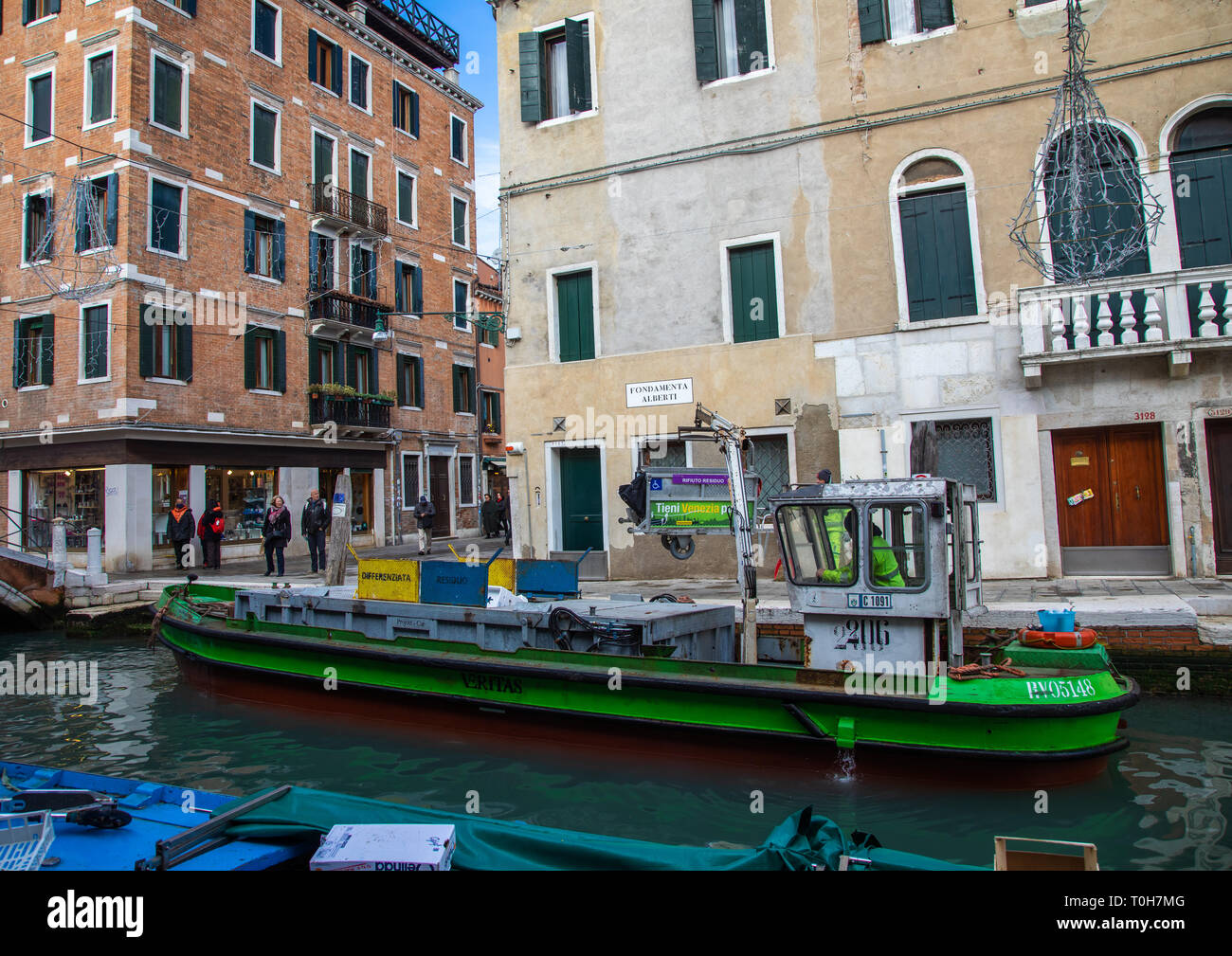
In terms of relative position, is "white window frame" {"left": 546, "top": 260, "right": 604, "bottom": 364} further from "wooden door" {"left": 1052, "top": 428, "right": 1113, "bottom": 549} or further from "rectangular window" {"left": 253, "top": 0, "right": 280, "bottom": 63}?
"rectangular window" {"left": 253, "top": 0, "right": 280, "bottom": 63}

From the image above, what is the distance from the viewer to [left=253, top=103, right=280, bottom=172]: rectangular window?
21.3 m

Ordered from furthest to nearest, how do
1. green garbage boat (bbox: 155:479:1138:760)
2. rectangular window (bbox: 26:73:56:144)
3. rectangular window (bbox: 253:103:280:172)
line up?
rectangular window (bbox: 253:103:280:172), rectangular window (bbox: 26:73:56:144), green garbage boat (bbox: 155:479:1138:760)

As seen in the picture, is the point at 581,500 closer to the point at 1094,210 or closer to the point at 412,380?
the point at 1094,210

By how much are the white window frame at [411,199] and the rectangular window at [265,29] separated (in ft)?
15.9

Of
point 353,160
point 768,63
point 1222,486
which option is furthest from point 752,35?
point 353,160

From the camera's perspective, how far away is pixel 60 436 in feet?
60.7

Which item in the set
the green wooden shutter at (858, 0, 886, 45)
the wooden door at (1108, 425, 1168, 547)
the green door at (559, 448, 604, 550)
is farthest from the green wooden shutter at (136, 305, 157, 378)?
the wooden door at (1108, 425, 1168, 547)

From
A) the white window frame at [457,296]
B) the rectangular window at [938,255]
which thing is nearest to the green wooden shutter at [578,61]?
the rectangular window at [938,255]

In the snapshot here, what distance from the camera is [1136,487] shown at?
11289 millimetres

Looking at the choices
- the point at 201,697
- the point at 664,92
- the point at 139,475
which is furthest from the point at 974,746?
the point at 139,475

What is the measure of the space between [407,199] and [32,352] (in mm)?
11585

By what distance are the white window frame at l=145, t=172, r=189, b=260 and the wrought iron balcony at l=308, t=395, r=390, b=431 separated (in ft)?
16.3

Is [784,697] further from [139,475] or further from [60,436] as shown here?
[60,436]
